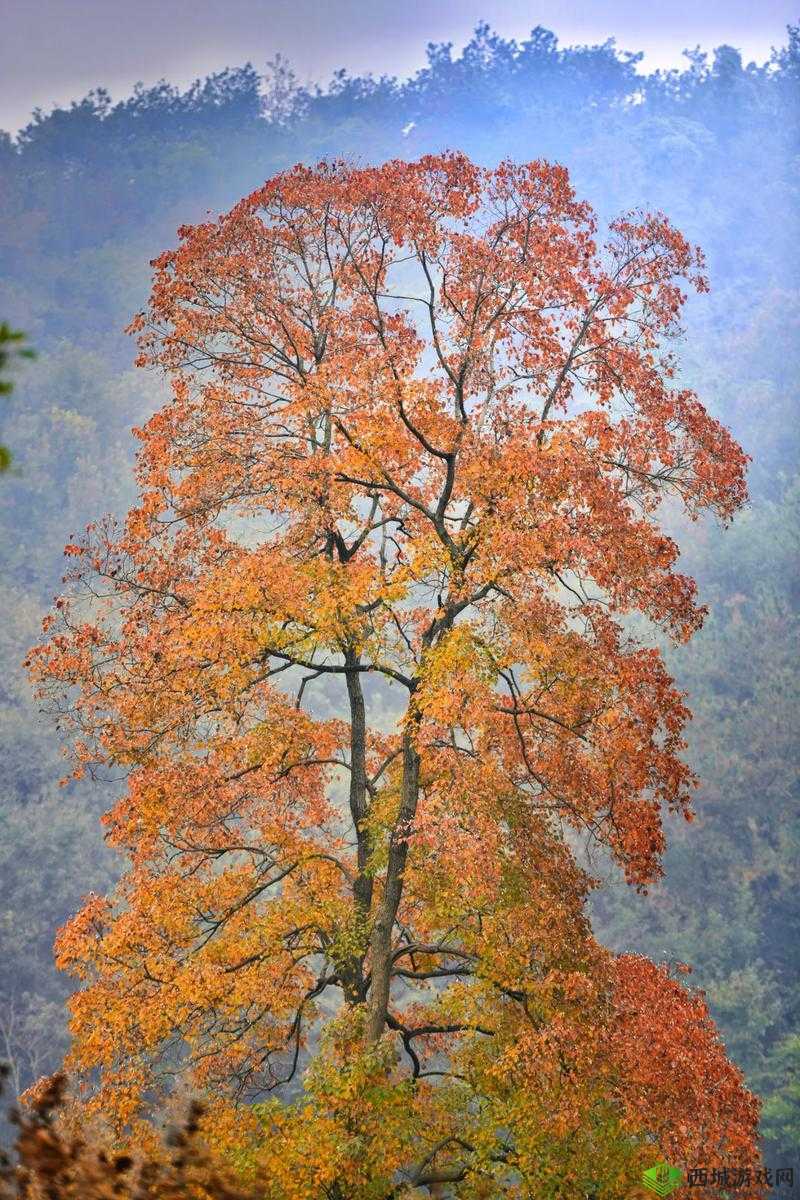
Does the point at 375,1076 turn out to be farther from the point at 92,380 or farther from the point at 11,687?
the point at 92,380

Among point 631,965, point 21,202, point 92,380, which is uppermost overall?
point 21,202

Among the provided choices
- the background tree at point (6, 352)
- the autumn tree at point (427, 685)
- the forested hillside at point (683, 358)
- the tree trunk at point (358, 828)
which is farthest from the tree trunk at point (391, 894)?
the background tree at point (6, 352)

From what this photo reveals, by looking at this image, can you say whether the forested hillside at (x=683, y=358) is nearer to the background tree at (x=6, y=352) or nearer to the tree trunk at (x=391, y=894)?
the background tree at (x=6, y=352)

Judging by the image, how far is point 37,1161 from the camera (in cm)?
302

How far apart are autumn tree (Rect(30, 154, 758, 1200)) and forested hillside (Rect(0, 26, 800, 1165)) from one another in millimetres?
1819

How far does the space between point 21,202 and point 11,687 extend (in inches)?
2045

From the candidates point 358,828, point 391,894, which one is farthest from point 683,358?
point 391,894

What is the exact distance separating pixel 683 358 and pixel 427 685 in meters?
60.0

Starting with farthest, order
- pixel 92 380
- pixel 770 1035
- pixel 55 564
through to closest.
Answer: pixel 92 380 → pixel 55 564 → pixel 770 1035

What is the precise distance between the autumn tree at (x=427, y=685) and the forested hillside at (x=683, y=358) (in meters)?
1.82

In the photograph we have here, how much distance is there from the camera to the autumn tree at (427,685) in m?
7.49

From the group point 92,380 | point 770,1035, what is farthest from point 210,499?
point 92,380

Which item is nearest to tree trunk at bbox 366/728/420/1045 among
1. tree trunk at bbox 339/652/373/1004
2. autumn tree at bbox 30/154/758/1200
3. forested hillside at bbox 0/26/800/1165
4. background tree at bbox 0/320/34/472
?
autumn tree at bbox 30/154/758/1200

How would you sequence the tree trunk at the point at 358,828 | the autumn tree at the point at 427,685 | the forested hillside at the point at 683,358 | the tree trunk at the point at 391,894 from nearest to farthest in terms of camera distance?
the autumn tree at the point at 427,685
the tree trunk at the point at 391,894
the tree trunk at the point at 358,828
the forested hillside at the point at 683,358
